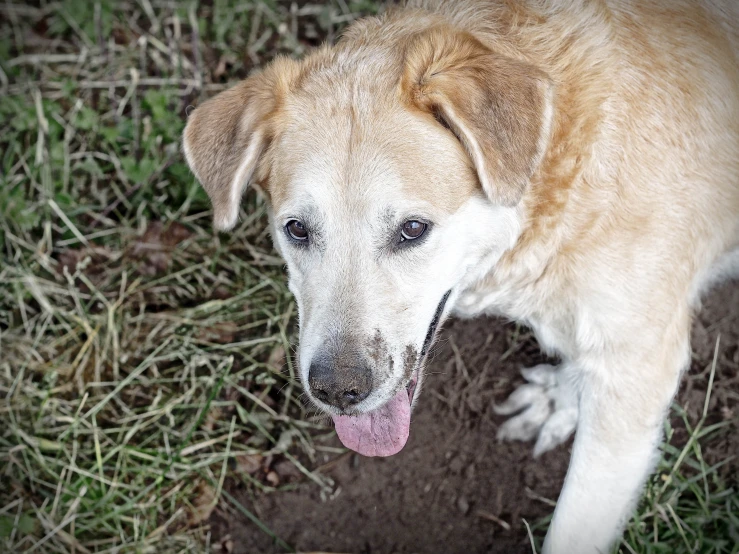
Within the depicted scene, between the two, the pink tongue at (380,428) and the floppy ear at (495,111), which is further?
the pink tongue at (380,428)

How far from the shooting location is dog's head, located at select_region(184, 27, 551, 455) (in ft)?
7.79

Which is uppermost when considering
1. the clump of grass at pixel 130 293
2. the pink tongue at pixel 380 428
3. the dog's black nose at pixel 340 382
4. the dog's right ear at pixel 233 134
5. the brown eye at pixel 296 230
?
the dog's right ear at pixel 233 134

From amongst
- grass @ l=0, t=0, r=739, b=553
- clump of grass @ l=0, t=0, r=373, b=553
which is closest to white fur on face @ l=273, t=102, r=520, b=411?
grass @ l=0, t=0, r=739, b=553

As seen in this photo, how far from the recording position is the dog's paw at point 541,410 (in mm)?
3426

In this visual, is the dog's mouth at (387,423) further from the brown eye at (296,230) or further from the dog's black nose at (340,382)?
the brown eye at (296,230)

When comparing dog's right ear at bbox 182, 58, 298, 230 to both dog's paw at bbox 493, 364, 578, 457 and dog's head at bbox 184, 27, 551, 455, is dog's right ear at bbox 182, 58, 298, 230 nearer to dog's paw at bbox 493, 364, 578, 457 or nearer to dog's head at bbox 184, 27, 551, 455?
dog's head at bbox 184, 27, 551, 455

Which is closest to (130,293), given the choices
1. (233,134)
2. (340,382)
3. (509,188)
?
(233,134)

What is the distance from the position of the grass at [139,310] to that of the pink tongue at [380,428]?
0.70 m

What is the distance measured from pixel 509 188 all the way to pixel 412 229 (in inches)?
12.4

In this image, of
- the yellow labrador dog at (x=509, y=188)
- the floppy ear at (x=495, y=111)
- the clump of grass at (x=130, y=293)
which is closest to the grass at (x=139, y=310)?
the clump of grass at (x=130, y=293)

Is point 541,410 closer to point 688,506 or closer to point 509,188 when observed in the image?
point 688,506

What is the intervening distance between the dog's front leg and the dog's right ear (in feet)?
4.49

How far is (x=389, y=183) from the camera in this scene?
2.36 metres

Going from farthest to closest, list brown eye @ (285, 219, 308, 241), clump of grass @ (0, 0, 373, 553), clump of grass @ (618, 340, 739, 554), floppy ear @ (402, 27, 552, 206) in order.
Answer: clump of grass @ (0, 0, 373, 553) → clump of grass @ (618, 340, 739, 554) → brown eye @ (285, 219, 308, 241) → floppy ear @ (402, 27, 552, 206)
